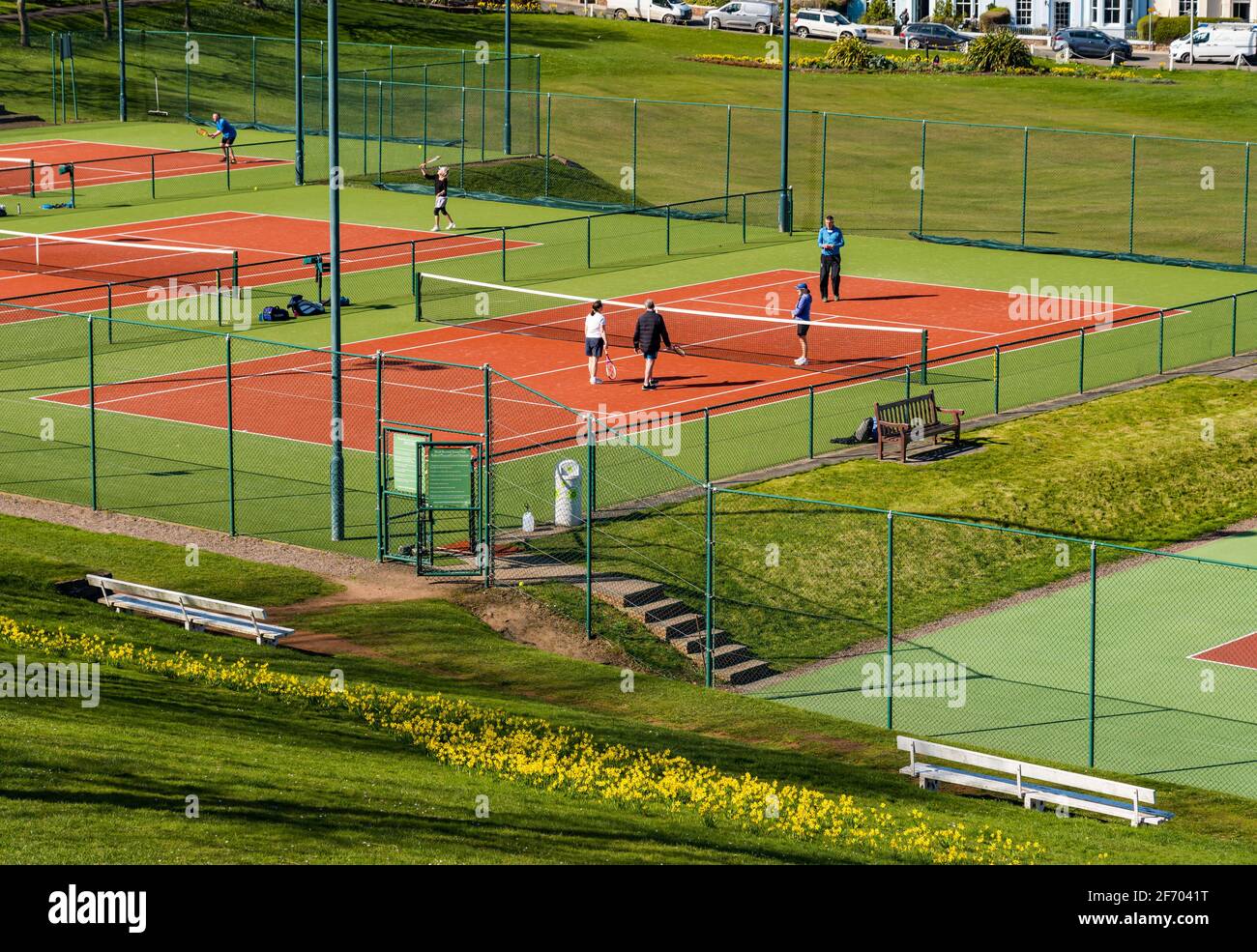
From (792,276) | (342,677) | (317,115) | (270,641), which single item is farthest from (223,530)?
(317,115)

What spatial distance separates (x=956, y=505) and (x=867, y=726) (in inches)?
364

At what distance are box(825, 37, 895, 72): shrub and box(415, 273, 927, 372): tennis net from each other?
48989mm

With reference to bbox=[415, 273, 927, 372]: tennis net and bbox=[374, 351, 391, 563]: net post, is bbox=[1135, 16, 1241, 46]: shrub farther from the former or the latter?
bbox=[374, 351, 391, 563]: net post

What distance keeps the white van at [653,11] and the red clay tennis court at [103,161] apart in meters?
44.8

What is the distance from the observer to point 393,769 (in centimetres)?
1831

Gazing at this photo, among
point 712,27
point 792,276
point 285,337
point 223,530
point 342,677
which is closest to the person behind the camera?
point 342,677

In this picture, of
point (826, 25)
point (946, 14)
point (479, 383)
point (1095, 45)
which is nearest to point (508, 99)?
point (479, 383)

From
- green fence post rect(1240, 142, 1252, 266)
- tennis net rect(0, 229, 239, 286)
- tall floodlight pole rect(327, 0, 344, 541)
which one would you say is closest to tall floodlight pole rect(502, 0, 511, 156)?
tennis net rect(0, 229, 239, 286)

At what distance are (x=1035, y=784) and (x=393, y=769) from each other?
690 centimetres

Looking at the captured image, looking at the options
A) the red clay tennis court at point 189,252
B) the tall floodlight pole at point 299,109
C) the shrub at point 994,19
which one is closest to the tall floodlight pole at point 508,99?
the tall floodlight pole at point 299,109

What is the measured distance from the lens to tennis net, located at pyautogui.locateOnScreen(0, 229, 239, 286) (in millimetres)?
50562

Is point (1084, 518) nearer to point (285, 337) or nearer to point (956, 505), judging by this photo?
point (956, 505)

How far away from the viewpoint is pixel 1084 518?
31.8 meters

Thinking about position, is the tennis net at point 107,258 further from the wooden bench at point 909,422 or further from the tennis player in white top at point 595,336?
the wooden bench at point 909,422
